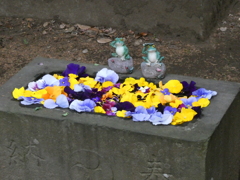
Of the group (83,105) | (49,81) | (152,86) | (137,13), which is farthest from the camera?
(137,13)

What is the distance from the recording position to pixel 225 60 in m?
5.19

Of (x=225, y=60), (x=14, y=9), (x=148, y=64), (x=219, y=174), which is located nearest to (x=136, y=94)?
(x=148, y=64)

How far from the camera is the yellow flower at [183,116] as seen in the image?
296 cm

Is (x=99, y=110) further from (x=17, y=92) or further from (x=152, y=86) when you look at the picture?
(x=17, y=92)

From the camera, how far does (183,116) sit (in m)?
2.97

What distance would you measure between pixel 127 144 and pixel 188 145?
0.38 metres

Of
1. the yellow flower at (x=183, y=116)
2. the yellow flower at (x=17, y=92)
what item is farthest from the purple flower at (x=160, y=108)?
the yellow flower at (x=17, y=92)

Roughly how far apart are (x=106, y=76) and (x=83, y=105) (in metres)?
0.43

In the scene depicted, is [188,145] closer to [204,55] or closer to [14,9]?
[204,55]

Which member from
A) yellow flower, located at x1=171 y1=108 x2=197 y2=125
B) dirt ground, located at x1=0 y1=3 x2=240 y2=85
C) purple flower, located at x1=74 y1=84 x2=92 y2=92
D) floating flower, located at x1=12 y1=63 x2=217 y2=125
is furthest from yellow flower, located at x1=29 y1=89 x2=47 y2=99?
Answer: dirt ground, located at x1=0 y1=3 x2=240 y2=85

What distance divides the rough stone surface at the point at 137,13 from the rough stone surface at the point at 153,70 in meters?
2.02

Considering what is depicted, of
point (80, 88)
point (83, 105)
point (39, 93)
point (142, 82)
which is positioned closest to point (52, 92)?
point (39, 93)

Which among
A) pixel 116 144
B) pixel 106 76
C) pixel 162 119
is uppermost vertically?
pixel 106 76

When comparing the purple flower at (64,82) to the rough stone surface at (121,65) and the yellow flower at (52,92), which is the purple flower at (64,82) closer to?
the yellow flower at (52,92)
